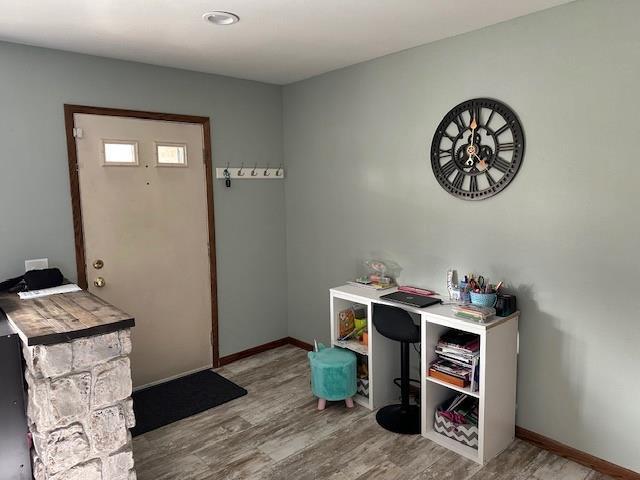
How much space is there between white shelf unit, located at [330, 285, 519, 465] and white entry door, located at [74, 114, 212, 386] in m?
1.41

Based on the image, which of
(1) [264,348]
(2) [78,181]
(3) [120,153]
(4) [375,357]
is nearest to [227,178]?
(3) [120,153]

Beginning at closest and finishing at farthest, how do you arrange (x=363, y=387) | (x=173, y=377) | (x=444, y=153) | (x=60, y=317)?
(x=60, y=317)
(x=444, y=153)
(x=363, y=387)
(x=173, y=377)

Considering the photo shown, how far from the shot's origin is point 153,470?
2523 mm

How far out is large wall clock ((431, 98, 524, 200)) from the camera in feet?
8.55

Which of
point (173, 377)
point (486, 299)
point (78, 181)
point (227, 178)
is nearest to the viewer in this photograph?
point (486, 299)

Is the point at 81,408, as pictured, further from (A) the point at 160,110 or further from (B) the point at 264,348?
(B) the point at 264,348

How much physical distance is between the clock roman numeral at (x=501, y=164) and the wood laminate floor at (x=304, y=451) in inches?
63.4

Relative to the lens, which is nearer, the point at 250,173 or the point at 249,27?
the point at 249,27

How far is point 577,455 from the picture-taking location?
8.21 ft

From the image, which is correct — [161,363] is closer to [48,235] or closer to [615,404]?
[48,235]

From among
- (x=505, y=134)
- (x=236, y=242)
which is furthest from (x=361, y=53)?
(x=236, y=242)

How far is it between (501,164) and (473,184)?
0.69 ft

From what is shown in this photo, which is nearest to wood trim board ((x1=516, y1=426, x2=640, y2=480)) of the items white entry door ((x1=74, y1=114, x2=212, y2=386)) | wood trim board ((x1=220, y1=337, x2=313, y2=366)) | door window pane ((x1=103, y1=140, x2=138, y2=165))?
wood trim board ((x1=220, y1=337, x2=313, y2=366))

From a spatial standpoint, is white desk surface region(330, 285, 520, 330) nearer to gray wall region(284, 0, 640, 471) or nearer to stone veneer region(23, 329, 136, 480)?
gray wall region(284, 0, 640, 471)
